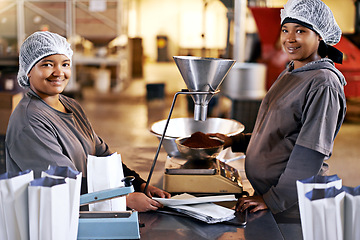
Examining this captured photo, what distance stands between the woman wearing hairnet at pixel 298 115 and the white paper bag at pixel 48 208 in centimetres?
73

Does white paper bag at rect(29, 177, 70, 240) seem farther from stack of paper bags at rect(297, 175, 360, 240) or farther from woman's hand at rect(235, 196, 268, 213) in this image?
woman's hand at rect(235, 196, 268, 213)

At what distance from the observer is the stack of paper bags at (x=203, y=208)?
1414 mm

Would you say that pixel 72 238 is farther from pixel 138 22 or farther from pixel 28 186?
pixel 138 22

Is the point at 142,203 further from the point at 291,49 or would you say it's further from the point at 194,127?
the point at 291,49

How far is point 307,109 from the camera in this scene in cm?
154

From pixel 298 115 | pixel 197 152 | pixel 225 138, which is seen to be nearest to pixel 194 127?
pixel 225 138

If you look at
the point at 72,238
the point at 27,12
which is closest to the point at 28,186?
the point at 72,238

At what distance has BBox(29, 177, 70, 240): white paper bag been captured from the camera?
3.17 ft

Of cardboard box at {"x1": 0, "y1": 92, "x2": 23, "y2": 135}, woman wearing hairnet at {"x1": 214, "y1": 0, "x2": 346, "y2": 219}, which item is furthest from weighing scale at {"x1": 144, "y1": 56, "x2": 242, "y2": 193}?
cardboard box at {"x1": 0, "y1": 92, "x2": 23, "y2": 135}

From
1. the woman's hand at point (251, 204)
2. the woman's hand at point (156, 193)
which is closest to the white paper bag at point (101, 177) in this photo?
the woman's hand at point (156, 193)

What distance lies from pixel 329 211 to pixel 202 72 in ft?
2.22

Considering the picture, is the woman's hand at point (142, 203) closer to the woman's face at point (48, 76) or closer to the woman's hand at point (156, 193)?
the woman's hand at point (156, 193)

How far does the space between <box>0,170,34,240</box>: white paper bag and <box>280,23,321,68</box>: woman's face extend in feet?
3.64

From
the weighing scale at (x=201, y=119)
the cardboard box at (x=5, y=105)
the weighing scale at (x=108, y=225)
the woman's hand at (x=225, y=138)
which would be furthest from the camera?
the cardboard box at (x=5, y=105)
